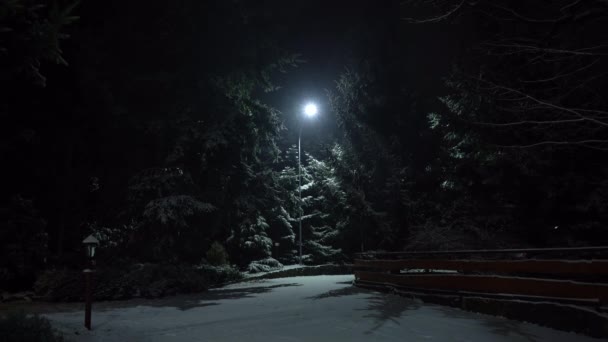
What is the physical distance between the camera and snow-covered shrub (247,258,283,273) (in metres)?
27.5

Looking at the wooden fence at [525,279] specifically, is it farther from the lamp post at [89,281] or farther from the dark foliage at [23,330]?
the lamp post at [89,281]

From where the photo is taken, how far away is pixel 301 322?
7953 mm

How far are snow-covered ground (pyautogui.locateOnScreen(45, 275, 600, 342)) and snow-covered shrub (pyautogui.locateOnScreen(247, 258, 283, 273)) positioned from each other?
16.0 m

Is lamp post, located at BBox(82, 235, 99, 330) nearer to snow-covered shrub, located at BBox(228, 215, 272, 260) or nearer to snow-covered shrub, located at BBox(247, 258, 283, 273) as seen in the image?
snow-covered shrub, located at BBox(247, 258, 283, 273)

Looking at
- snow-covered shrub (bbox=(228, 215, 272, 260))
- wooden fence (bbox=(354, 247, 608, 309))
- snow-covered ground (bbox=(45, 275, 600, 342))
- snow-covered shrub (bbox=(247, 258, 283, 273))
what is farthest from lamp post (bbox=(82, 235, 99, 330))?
snow-covered shrub (bbox=(228, 215, 272, 260))

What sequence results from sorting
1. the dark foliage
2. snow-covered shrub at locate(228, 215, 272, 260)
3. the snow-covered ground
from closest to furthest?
the dark foliage → the snow-covered ground → snow-covered shrub at locate(228, 215, 272, 260)

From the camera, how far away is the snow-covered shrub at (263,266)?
27547mm

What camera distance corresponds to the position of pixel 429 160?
26.8 m

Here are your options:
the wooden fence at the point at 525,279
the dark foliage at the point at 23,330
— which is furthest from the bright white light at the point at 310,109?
the dark foliage at the point at 23,330

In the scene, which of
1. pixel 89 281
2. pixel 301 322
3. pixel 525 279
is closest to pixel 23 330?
pixel 89 281

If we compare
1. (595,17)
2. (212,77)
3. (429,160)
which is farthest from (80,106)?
(429,160)

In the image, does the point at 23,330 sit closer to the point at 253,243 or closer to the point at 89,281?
the point at 89,281

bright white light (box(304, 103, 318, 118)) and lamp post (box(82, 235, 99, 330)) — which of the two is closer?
lamp post (box(82, 235, 99, 330))

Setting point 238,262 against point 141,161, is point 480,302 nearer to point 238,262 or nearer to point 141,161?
point 141,161
